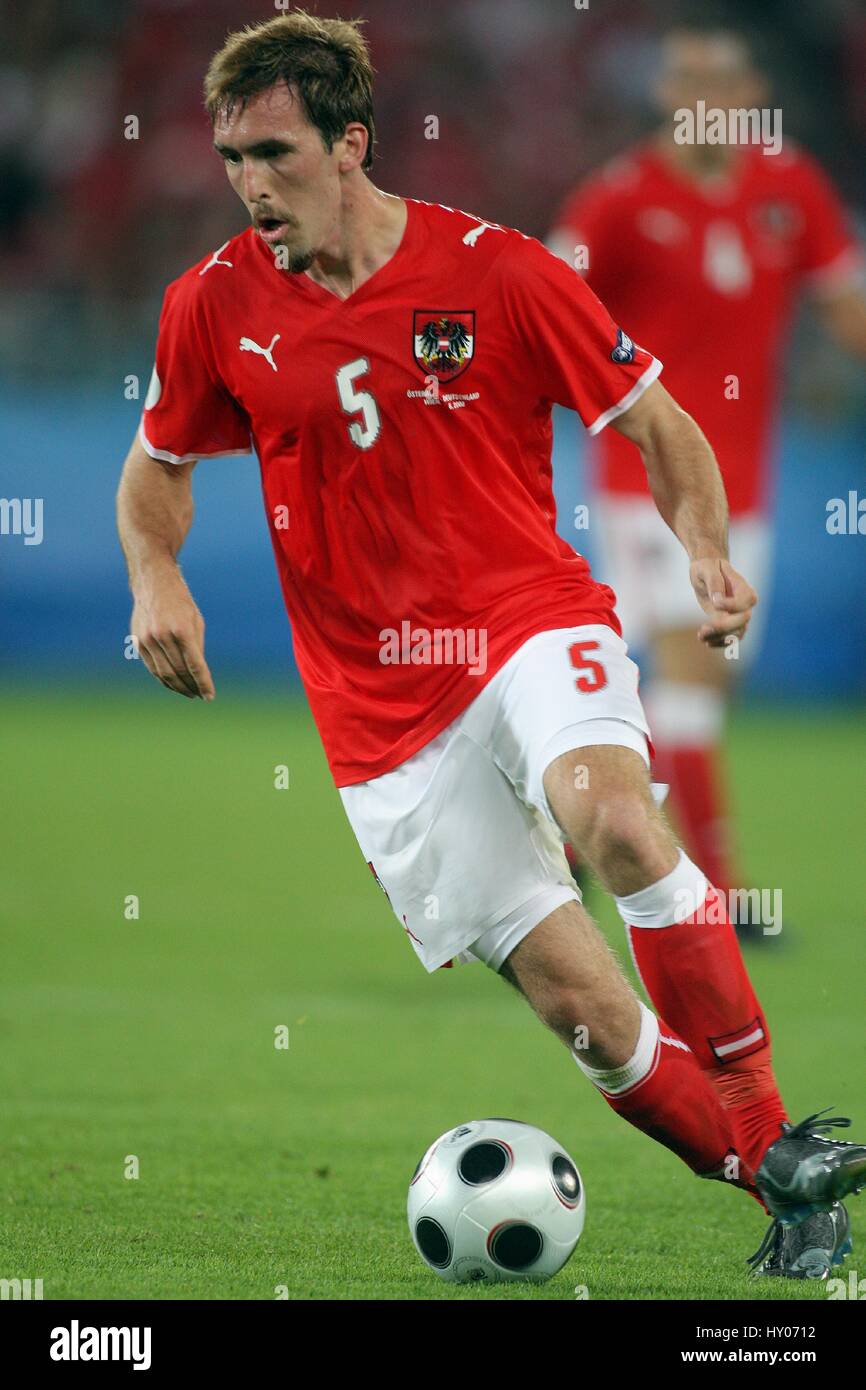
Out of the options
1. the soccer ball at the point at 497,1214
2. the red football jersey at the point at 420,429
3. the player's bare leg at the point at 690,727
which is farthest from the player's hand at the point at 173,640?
the player's bare leg at the point at 690,727

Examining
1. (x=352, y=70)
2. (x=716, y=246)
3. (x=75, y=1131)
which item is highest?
(x=716, y=246)

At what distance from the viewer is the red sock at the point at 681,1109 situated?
3.60 m

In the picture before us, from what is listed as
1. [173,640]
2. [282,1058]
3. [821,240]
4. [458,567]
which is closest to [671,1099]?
[458,567]

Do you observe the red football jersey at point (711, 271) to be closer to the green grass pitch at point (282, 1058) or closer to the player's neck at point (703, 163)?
the player's neck at point (703, 163)

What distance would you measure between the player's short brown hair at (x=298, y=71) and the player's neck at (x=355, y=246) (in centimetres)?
14

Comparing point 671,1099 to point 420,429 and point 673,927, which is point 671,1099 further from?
point 420,429

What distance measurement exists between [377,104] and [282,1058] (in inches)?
469

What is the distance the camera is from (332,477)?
12.5 ft

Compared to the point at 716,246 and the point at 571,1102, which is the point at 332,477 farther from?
the point at 716,246

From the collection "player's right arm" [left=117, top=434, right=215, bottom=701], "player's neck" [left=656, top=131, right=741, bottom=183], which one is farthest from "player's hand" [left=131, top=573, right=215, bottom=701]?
"player's neck" [left=656, top=131, right=741, bottom=183]

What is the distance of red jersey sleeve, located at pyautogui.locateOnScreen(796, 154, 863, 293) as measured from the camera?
7.37 m

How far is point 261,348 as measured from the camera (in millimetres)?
3812

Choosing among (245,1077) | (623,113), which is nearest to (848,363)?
(623,113)

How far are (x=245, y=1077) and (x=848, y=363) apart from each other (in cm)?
1015
